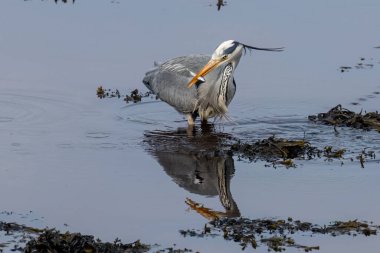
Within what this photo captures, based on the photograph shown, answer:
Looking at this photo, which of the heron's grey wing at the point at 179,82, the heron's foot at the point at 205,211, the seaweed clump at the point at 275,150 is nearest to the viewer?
the heron's foot at the point at 205,211

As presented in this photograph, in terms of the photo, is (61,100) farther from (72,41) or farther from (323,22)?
(323,22)

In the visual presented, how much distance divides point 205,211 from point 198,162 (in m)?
1.78

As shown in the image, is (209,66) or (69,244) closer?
(69,244)

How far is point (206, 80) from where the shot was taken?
1348cm

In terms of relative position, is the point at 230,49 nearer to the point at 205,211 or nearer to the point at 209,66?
the point at 209,66

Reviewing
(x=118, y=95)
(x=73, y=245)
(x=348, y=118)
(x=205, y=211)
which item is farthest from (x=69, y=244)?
(x=118, y=95)

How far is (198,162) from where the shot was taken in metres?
11.7

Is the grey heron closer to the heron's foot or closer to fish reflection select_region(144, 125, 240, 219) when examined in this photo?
fish reflection select_region(144, 125, 240, 219)

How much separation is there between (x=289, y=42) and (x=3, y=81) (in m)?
4.27

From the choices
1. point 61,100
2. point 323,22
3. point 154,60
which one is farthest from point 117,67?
point 323,22

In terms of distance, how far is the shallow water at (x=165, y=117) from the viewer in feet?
32.8

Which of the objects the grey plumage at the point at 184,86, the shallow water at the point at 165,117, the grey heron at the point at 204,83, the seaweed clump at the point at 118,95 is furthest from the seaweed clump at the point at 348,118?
the seaweed clump at the point at 118,95

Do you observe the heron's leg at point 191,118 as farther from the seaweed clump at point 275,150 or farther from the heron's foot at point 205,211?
the heron's foot at point 205,211

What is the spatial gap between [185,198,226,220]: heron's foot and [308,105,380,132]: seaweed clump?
10.8 feet
